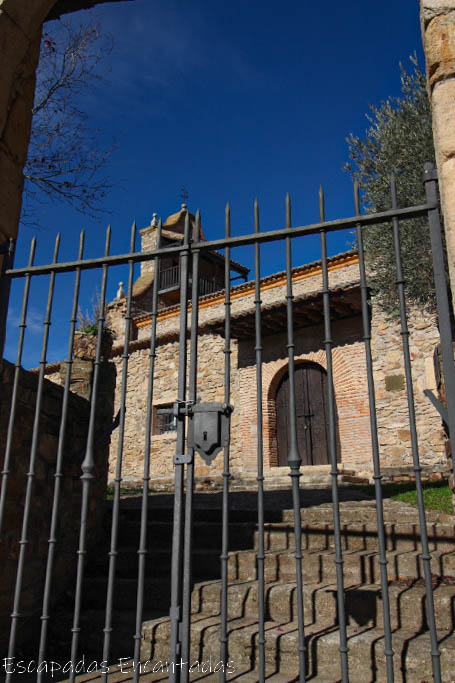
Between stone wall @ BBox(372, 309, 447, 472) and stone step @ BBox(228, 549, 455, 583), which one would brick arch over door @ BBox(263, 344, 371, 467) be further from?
stone step @ BBox(228, 549, 455, 583)

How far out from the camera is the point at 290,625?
11.5 ft

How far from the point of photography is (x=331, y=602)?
3.54 metres

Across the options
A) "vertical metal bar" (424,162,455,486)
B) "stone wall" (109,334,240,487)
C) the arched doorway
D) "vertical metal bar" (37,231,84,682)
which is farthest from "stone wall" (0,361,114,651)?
"stone wall" (109,334,240,487)

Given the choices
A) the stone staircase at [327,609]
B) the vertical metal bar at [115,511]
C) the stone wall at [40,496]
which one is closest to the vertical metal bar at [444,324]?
the vertical metal bar at [115,511]

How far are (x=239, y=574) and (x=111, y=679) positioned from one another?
4.97 ft

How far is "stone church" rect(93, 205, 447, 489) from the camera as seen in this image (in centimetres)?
1095

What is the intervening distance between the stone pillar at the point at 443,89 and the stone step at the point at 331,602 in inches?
89.7

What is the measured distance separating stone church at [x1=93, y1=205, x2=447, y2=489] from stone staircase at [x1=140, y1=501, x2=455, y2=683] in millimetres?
5806

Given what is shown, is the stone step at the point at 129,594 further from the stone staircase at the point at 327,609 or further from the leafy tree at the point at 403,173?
the leafy tree at the point at 403,173

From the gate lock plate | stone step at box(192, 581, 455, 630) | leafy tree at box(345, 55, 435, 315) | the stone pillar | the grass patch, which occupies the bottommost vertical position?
stone step at box(192, 581, 455, 630)

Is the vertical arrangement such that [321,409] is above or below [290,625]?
above

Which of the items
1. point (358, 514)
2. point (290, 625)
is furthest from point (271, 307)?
point (290, 625)

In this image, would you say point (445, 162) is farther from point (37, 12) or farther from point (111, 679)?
point (111, 679)

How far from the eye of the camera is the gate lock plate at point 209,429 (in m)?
2.42
